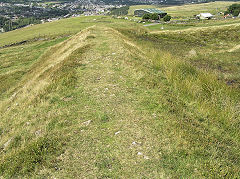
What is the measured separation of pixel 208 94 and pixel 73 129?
26.0ft

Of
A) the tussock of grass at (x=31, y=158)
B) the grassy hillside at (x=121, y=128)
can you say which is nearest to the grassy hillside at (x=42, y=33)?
the grassy hillside at (x=121, y=128)

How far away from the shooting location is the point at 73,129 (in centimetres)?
648

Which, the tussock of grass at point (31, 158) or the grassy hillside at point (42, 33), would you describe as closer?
the tussock of grass at point (31, 158)

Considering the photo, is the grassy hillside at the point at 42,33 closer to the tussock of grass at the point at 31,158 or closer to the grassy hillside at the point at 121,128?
the grassy hillside at the point at 121,128

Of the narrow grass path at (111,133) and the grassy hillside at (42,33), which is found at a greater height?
the grassy hillside at (42,33)

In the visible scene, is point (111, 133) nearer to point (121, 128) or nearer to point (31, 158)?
point (121, 128)

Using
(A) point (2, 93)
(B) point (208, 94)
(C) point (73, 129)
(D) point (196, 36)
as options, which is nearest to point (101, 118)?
(C) point (73, 129)

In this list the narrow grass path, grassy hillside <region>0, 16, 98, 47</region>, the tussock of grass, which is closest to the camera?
the narrow grass path

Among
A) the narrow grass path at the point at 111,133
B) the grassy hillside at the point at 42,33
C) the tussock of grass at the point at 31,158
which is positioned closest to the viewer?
the narrow grass path at the point at 111,133

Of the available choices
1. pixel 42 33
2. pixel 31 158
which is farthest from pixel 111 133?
pixel 42 33

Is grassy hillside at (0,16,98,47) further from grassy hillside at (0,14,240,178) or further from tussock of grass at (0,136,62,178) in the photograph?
tussock of grass at (0,136,62,178)

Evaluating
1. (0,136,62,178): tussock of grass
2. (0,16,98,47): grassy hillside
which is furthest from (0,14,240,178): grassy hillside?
(0,16,98,47): grassy hillside

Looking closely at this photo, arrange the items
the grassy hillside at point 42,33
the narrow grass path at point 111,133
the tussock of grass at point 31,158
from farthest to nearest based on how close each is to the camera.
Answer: the grassy hillside at point 42,33, the tussock of grass at point 31,158, the narrow grass path at point 111,133

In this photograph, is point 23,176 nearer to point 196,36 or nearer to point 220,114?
point 220,114
